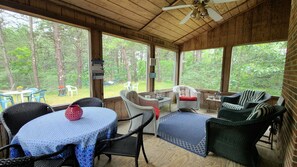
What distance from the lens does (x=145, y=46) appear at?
4230 mm

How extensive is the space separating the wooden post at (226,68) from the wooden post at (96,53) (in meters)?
3.86

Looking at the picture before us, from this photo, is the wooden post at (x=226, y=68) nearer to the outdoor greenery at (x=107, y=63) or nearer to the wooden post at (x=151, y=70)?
the outdoor greenery at (x=107, y=63)

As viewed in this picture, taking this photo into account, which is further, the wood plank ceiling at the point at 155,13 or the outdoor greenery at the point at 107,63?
the wood plank ceiling at the point at 155,13

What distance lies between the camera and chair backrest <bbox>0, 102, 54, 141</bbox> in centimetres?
154

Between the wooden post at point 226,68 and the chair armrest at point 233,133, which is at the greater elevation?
the wooden post at point 226,68

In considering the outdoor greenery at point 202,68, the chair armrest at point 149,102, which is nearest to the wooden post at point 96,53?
the chair armrest at point 149,102

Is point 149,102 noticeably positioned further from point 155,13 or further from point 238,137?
point 155,13

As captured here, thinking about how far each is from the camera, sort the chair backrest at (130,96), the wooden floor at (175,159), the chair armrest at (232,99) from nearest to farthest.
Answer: the wooden floor at (175,159), the chair backrest at (130,96), the chair armrest at (232,99)

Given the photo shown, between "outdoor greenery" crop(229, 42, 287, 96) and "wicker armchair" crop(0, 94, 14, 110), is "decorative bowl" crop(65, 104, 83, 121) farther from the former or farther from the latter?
"outdoor greenery" crop(229, 42, 287, 96)

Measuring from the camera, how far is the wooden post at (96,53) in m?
2.86

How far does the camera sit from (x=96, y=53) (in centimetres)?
293

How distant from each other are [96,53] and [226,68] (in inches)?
158

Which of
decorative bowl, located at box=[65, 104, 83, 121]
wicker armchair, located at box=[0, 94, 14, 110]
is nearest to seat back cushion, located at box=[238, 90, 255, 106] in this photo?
decorative bowl, located at box=[65, 104, 83, 121]

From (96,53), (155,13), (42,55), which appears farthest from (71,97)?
(155,13)
